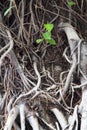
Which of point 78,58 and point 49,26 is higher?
point 49,26

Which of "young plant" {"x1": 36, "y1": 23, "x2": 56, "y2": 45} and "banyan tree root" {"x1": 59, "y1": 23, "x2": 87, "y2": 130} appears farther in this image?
"young plant" {"x1": 36, "y1": 23, "x2": 56, "y2": 45}

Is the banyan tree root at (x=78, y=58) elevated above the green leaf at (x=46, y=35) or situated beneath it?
situated beneath

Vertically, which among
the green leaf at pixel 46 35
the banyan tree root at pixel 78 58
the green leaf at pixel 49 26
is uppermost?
the green leaf at pixel 49 26

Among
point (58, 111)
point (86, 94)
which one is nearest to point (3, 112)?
point (58, 111)

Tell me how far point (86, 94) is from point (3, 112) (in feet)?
1.16

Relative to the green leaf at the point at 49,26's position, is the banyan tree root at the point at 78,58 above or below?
below

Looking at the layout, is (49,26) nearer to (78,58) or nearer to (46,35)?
(46,35)

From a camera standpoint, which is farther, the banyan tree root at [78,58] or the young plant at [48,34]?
the young plant at [48,34]

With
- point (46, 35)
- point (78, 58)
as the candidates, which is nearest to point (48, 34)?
point (46, 35)

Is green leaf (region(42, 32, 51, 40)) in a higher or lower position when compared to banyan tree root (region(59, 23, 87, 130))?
higher

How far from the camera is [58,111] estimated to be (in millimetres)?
1472

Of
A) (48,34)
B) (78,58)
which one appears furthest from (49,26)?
(78,58)

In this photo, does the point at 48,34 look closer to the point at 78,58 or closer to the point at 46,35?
the point at 46,35

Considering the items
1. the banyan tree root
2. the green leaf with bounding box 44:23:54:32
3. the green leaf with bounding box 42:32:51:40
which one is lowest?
the banyan tree root
